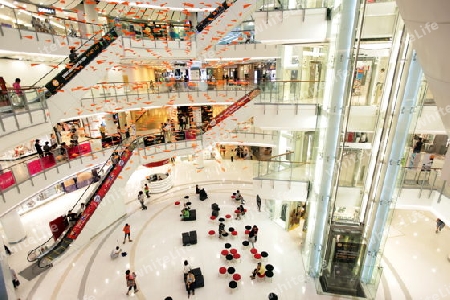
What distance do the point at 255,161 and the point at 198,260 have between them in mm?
4742

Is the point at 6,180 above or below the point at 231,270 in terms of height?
above

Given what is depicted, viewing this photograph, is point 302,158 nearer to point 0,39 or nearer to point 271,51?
point 271,51

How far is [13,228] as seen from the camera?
11.2 meters

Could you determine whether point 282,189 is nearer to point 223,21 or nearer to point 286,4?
point 286,4

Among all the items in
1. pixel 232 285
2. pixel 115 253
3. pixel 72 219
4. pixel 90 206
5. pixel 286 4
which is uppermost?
pixel 286 4

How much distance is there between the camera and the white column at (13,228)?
11.1 metres

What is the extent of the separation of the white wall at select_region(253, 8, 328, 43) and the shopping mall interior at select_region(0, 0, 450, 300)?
4cm

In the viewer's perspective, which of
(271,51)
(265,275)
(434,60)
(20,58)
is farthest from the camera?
(271,51)

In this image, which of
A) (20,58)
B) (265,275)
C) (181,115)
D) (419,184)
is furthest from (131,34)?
(419,184)

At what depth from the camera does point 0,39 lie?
7070mm

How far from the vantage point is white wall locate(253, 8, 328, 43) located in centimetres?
723

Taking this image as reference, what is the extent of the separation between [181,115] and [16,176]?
1451 cm

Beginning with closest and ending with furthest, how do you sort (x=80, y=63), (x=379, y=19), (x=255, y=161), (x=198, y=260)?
(x=379, y=19), (x=80, y=63), (x=255, y=161), (x=198, y=260)

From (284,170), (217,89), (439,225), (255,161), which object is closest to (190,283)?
(255,161)
